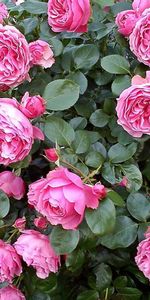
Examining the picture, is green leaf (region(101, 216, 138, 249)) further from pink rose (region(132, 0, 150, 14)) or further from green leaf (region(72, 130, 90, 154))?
pink rose (region(132, 0, 150, 14))

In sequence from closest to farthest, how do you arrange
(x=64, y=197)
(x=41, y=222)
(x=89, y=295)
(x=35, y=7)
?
1. (x=64, y=197)
2. (x=41, y=222)
3. (x=89, y=295)
4. (x=35, y=7)

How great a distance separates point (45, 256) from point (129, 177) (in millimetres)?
210

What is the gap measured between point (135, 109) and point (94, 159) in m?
0.12

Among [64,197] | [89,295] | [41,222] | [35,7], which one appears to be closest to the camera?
[64,197]

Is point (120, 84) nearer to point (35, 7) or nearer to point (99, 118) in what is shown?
point (99, 118)

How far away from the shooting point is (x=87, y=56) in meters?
1.12

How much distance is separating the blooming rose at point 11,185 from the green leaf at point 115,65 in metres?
0.28

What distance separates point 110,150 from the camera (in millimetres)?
1016

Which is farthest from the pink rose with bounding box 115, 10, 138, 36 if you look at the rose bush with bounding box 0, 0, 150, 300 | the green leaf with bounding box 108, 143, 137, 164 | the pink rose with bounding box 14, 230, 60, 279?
the pink rose with bounding box 14, 230, 60, 279

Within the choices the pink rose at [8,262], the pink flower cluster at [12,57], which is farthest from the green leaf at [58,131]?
the pink rose at [8,262]

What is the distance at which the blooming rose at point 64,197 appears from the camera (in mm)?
814

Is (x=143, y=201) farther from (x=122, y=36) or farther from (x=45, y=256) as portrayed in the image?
(x=122, y=36)

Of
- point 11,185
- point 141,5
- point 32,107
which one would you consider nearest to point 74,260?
point 11,185

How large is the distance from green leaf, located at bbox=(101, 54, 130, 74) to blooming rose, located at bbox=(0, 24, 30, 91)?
0.53ft
